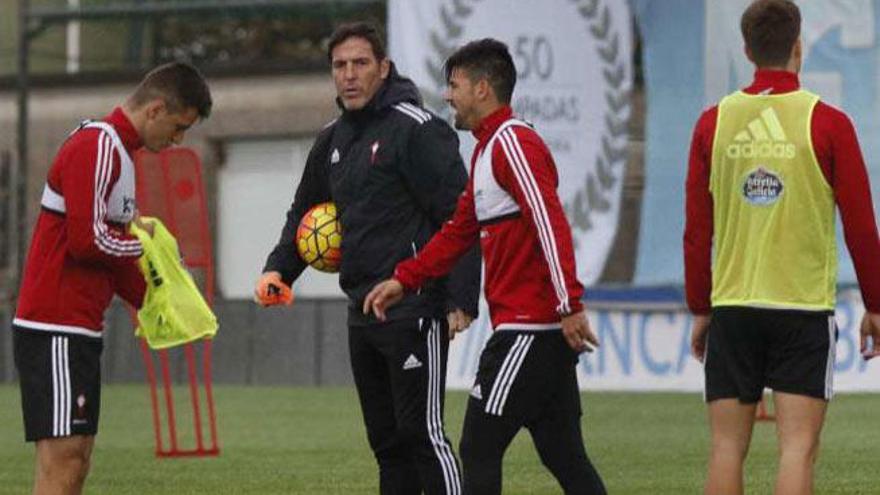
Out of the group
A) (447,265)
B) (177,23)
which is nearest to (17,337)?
(447,265)

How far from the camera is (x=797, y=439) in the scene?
805cm

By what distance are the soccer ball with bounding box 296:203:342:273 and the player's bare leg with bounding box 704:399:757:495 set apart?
2.16 metres

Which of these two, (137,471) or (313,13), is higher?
(313,13)

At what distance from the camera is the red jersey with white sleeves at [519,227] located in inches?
336

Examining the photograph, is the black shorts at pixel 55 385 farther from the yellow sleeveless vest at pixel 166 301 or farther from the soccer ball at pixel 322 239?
the soccer ball at pixel 322 239

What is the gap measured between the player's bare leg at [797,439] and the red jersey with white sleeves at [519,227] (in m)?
0.86

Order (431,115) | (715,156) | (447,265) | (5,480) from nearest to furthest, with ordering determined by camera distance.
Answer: (715,156) < (447,265) < (431,115) < (5,480)

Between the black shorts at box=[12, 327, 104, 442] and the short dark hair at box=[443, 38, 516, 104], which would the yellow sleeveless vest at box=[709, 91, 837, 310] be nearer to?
the short dark hair at box=[443, 38, 516, 104]

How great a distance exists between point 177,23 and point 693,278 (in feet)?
84.6

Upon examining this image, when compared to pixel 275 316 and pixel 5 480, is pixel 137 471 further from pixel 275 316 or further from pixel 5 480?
pixel 275 316

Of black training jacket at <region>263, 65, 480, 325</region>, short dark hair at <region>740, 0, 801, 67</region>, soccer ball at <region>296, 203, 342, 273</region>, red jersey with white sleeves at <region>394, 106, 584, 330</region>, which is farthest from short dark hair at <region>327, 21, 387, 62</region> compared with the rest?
short dark hair at <region>740, 0, 801, 67</region>

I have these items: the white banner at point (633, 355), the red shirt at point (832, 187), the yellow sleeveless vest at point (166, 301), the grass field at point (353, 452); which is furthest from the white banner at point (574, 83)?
the red shirt at point (832, 187)

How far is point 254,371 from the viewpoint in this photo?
27.6 m

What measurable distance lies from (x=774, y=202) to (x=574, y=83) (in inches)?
561
